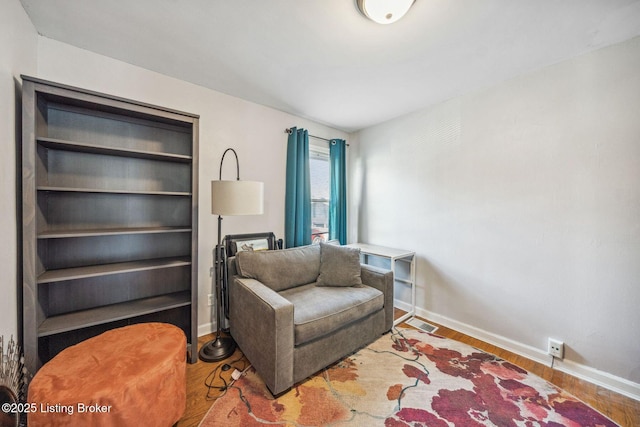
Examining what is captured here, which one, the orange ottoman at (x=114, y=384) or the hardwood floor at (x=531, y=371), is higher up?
the orange ottoman at (x=114, y=384)

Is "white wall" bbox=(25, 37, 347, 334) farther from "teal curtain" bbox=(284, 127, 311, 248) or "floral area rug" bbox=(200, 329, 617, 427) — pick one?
"floral area rug" bbox=(200, 329, 617, 427)

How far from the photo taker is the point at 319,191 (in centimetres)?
328

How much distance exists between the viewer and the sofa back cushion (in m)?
2.04

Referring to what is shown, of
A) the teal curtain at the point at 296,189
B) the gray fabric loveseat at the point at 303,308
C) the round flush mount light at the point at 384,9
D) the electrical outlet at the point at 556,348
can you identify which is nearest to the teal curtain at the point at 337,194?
the teal curtain at the point at 296,189

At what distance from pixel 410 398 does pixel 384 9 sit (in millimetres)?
2361

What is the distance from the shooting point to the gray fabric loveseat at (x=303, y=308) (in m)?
1.53

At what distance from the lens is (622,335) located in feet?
5.29

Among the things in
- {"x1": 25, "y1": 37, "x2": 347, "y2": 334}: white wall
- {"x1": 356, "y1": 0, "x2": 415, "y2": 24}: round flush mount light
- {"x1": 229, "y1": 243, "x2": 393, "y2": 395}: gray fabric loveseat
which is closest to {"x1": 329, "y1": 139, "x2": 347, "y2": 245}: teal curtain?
{"x1": 25, "y1": 37, "x2": 347, "y2": 334}: white wall

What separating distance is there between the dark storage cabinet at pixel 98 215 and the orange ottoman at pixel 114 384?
15.9 inches

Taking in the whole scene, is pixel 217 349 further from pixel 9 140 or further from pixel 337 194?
pixel 337 194

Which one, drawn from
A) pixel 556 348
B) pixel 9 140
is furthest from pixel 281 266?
pixel 556 348

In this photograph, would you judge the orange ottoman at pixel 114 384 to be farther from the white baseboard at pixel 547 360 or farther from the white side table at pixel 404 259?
the white baseboard at pixel 547 360

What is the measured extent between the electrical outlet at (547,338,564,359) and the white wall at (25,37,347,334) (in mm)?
2603

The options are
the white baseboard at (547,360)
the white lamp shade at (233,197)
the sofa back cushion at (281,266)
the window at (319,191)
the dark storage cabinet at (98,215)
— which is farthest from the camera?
the window at (319,191)
